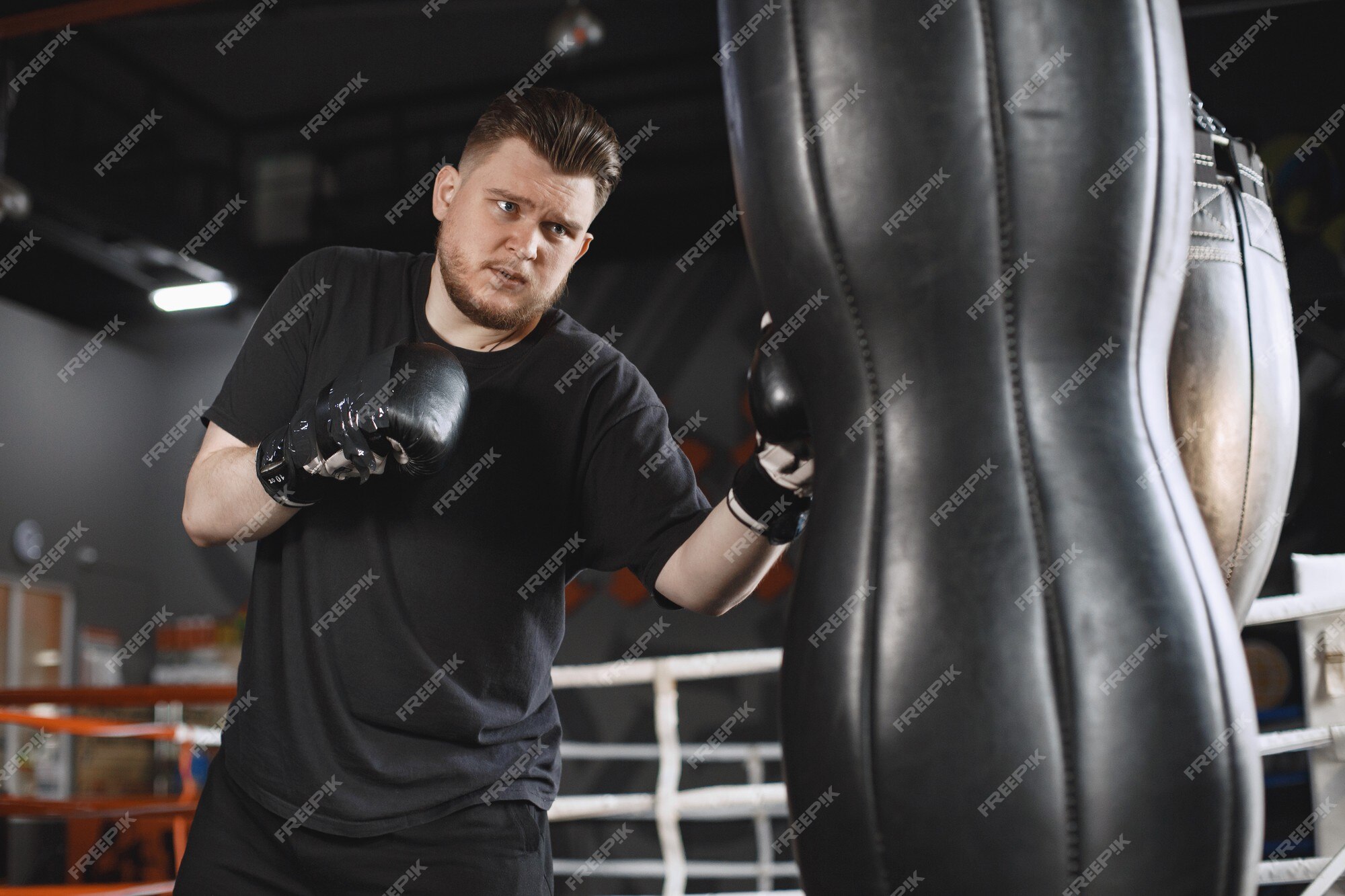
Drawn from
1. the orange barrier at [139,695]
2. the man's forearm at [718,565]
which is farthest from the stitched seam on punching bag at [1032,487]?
the orange barrier at [139,695]

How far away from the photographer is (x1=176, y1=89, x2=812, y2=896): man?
137cm

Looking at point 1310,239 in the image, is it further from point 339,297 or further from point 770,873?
point 339,297

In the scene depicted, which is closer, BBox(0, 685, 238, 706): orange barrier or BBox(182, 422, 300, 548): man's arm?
BBox(182, 422, 300, 548): man's arm

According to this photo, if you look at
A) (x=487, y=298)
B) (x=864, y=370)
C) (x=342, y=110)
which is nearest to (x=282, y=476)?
(x=487, y=298)

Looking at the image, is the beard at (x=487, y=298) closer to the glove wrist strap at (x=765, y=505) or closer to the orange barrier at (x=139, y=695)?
the glove wrist strap at (x=765, y=505)

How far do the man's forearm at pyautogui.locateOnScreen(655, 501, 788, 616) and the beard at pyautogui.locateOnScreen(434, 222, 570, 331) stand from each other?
15.7 inches

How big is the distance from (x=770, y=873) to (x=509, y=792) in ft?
8.61

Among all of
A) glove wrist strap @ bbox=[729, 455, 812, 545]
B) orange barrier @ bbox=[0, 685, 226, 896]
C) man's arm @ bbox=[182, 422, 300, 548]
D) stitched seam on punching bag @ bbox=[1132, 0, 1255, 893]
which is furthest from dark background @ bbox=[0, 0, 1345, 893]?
stitched seam on punching bag @ bbox=[1132, 0, 1255, 893]

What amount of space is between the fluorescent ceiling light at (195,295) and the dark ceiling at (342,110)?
0.24m

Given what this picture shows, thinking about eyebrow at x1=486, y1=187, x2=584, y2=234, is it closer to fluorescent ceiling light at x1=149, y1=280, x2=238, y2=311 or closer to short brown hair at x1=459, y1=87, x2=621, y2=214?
short brown hair at x1=459, y1=87, x2=621, y2=214

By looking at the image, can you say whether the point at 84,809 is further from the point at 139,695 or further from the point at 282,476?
the point at 282,476

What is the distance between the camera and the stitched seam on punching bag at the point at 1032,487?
0.78m

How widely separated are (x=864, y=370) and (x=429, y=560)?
78 centimetres

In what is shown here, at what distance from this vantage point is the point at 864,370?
0.88 m
